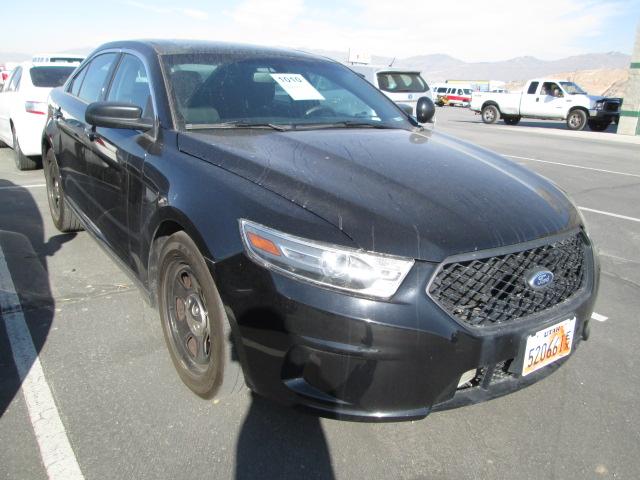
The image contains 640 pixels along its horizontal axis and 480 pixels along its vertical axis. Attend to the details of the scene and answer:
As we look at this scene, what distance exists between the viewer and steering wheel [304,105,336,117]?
3293mm

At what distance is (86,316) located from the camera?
3.47m

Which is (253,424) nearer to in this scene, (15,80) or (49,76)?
(49,76)

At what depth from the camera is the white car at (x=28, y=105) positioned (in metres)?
7.48

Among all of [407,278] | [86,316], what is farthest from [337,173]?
[86,316]

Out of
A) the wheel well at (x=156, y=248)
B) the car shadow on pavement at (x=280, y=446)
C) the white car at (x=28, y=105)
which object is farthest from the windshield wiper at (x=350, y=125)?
the white car at (x=28, y=105)

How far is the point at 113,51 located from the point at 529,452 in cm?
364

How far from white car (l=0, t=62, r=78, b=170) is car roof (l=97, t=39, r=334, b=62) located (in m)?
4.36

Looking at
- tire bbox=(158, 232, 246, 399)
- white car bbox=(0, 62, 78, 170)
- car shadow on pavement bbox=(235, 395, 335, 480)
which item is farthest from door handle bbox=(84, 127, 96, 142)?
white car bbox=(0, 62, 78, 170)

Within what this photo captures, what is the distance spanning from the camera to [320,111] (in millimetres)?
3350

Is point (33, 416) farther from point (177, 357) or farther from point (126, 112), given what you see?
point (126, 112)

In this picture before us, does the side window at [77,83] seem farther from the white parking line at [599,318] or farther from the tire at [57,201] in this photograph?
the white parking line at [599,318]

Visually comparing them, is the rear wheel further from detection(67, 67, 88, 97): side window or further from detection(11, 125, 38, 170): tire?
detection(67, 67, 88, 97): side window

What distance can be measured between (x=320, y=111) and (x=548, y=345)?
191 cm

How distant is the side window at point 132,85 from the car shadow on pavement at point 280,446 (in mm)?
1705
